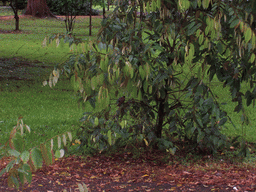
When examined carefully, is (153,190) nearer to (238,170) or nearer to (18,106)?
(238,170)

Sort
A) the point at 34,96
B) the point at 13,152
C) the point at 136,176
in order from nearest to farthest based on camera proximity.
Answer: the point at 13,152, the point at 136,176, the point at 34,96

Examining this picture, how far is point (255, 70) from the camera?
4395mm

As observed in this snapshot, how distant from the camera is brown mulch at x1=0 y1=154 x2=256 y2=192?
13.9 feet

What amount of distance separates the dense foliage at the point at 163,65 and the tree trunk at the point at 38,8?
31605 mm

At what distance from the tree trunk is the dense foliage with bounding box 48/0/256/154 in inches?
1244

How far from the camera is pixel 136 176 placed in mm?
4723

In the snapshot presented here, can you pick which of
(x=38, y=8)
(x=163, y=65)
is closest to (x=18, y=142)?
(x=163, y=65)

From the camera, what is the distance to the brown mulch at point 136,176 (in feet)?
13.9

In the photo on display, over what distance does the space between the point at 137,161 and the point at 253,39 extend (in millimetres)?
2688

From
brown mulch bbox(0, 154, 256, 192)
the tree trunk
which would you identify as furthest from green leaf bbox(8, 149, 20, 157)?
the tree trunk

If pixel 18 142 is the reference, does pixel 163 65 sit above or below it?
above

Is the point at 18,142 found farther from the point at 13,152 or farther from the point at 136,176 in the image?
the point at 136,176

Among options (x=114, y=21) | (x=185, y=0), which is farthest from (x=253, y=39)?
(x=114, y=21)

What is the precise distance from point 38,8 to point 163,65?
32.7 m
